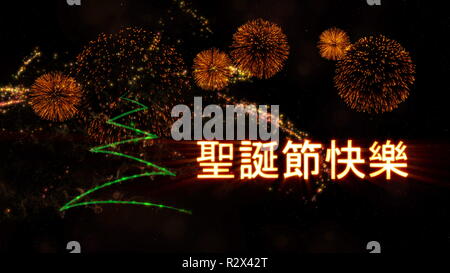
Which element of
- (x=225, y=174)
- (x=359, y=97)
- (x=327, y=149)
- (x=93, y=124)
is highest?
(x=359, y=97)

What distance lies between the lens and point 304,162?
291 cm

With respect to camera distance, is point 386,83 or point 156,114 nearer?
point 386,83

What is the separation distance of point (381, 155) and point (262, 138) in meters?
1.02

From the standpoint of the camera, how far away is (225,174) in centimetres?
288

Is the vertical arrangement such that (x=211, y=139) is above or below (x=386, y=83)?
below

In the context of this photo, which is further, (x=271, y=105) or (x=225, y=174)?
(x=271, y=105)

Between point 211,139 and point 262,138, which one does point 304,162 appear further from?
point 211,139

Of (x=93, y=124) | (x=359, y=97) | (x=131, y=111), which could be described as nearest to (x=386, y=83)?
(x=359, y=97)

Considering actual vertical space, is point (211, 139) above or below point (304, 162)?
above

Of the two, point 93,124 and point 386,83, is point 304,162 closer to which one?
point 386,83

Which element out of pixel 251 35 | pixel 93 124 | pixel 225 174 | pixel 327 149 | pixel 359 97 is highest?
pixel 251 35

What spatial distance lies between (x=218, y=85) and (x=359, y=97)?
47.6 inches

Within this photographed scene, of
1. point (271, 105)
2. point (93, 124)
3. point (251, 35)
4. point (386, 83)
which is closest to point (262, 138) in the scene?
point (271, 105)

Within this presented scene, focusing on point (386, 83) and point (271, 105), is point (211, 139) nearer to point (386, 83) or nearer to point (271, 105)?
point (271, 105)
